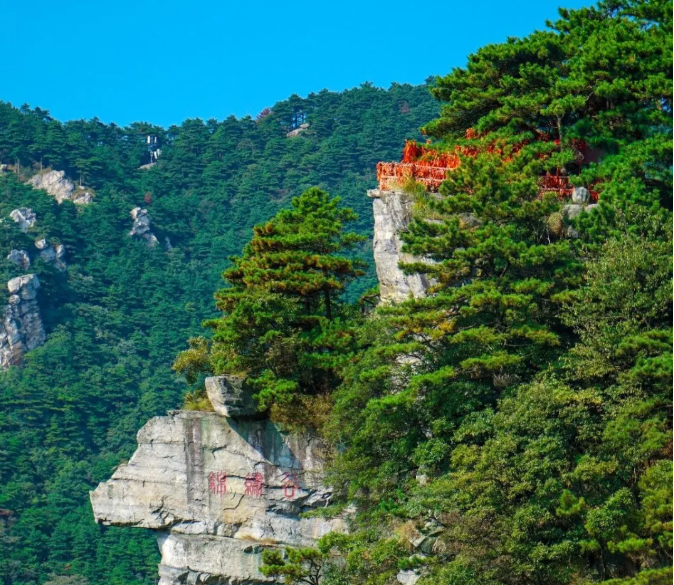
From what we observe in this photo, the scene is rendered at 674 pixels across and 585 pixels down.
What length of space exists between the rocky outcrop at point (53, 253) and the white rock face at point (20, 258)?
1486 millimetres

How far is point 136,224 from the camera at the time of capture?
81938 millimetres

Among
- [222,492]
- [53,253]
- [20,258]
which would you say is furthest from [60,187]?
[222,492]

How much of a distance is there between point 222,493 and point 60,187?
202 feet

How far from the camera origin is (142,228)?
3223 inches

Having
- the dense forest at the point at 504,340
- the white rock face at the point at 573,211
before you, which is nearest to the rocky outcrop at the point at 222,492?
the dense forest at the point at 504,340

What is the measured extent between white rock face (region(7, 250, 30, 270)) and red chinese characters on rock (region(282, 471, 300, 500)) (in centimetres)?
4995

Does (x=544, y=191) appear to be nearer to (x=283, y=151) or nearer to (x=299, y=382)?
(x=299, y=382)

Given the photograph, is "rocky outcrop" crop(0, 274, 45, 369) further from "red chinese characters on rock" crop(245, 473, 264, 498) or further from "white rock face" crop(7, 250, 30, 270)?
"red chinese characters on rock" crop(245, 473, 264, 498)

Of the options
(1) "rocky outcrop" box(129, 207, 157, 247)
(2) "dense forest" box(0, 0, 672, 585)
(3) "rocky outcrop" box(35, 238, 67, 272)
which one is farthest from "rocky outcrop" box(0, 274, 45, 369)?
(2) "dense forest" box(0, 0, 672, 585)

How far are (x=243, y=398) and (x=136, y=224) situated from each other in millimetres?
58100

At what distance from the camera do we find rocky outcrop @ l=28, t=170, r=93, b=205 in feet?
276

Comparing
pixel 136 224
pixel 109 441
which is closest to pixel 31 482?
pixel 109 441

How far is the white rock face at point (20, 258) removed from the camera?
239 ft

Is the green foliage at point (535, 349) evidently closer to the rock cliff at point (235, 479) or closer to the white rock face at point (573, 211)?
the white rock face at point (573, 211)
